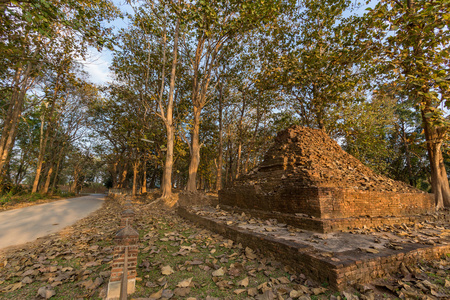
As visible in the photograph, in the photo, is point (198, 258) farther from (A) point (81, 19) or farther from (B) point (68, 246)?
(A) point (81, 19)

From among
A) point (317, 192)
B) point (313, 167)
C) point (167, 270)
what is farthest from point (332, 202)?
point (167, 270)

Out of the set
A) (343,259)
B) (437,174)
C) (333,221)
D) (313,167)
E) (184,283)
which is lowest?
(184,283)

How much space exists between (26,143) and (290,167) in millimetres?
33477

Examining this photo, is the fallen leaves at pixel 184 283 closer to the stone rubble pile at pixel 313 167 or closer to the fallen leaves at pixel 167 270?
the fallen leaves at pixel 167 270

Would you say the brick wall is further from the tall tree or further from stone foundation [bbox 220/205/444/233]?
the tall tree

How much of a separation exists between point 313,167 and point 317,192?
193 centimetres

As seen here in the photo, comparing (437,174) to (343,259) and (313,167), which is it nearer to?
(313,167)

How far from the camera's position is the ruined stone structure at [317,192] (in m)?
5.56

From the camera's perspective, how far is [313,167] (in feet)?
23.8

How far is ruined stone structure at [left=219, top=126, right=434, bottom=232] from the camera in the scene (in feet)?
18.2

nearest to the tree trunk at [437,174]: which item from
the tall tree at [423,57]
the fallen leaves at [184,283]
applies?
the tall tree at [423,57]

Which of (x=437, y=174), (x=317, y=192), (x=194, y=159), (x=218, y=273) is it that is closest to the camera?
(x=218, y=273)

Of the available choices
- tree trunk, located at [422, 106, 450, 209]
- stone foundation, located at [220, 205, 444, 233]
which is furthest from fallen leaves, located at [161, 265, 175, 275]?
tree trunk, located at [422, 106, 450, 209]

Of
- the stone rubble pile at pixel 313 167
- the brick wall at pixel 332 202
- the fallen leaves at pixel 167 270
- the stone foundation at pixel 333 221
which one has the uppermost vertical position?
the stone rubble pile at pixel 313 167
